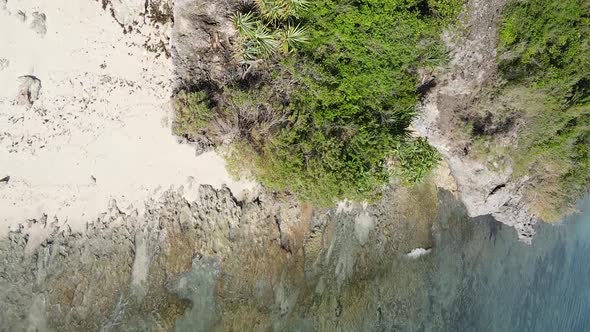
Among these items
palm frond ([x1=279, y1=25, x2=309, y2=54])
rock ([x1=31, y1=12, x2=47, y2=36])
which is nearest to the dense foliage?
palm frond ([x1=279, y1=25, x2=309, y2=54])

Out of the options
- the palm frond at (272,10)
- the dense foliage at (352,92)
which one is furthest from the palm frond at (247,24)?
the dense foliage at (352,92)

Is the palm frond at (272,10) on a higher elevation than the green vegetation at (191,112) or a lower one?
higher

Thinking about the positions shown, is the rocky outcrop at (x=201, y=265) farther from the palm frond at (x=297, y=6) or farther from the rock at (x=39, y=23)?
the palm frond at (x=297, y=6)

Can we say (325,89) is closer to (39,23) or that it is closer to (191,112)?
(191,112)

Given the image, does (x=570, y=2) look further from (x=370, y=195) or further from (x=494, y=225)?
(x=494, y=225)

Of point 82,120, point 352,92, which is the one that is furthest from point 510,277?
point 82,120

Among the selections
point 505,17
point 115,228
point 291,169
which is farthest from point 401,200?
point 115,228
